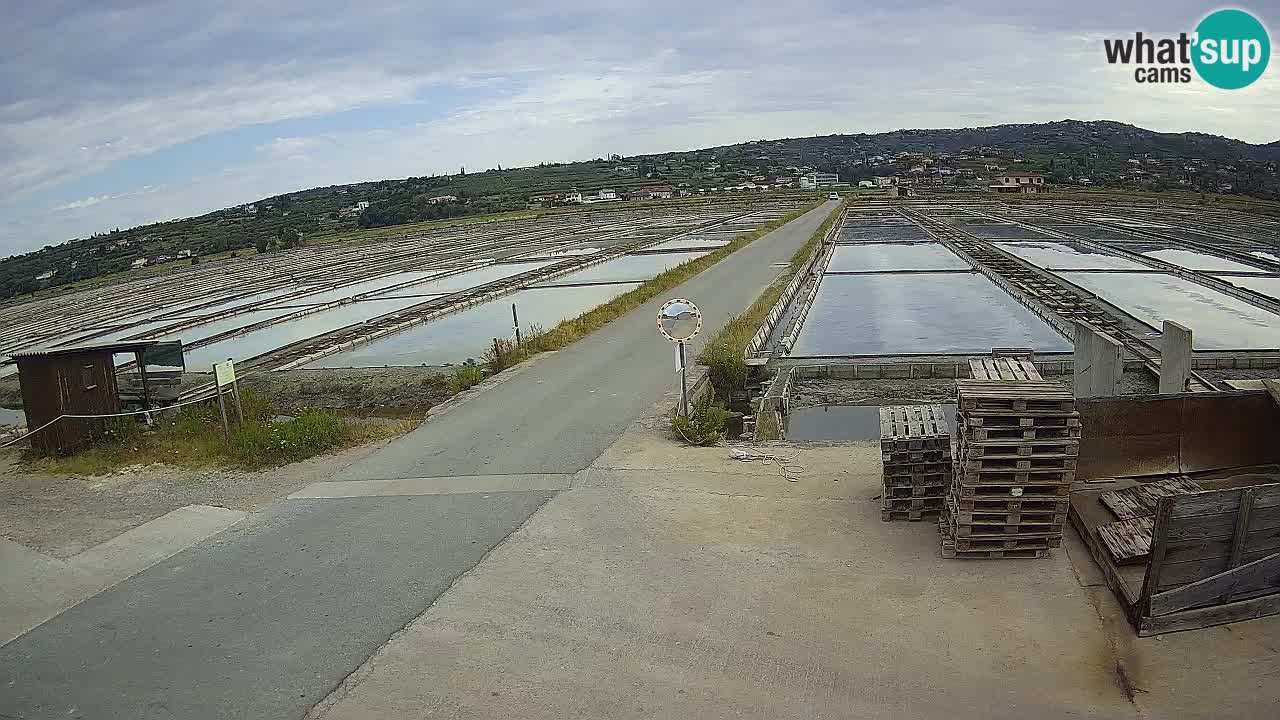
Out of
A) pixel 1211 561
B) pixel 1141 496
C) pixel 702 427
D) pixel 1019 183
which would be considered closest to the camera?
pixel 1211 561

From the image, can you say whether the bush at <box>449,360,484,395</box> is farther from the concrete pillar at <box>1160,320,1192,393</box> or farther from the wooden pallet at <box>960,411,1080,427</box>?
the concrete pillar at <box>1160,320,1192,393</box>

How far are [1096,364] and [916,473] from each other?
388 cm

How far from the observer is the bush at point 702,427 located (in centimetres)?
960

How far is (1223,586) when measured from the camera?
209 inches

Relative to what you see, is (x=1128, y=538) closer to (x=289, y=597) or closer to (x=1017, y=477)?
(x=1017, y=477)

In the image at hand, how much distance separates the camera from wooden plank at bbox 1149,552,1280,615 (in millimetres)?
5250

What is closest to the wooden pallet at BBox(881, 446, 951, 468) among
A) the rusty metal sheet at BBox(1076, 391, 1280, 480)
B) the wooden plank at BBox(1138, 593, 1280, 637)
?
the rusty metal sheet at BBox(1076, 391, 1280, 480)

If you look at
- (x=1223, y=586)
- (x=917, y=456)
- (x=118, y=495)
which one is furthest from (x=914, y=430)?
(x=118, y=495)

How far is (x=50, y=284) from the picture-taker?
53.7 meters

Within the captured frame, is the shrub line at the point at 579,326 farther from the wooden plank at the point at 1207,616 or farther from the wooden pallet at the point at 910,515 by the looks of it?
the wooden plank at the point at 1207,616

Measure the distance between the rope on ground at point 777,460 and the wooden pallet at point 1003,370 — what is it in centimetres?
187

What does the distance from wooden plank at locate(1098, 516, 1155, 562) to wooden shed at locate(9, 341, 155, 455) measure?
11004mm

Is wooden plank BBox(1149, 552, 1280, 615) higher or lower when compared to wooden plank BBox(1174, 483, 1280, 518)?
lower

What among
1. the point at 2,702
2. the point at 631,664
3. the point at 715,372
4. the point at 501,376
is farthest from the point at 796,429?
the point at 2,702
